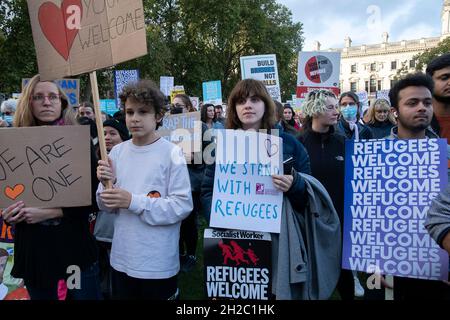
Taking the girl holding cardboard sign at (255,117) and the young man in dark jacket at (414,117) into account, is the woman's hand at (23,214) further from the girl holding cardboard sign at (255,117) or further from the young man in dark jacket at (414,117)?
the young man in dark jacket at (414,117)

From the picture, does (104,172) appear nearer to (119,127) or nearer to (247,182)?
(247,182)

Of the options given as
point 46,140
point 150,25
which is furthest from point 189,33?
point 46,140

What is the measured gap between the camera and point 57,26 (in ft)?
7.07

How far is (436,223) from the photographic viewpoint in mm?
1508

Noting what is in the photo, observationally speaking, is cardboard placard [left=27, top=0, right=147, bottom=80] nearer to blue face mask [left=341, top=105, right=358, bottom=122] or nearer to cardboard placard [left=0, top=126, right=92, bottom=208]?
cardboard placard [left=0, top=126, right=92, bottom=208]

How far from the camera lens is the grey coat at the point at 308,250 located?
202 cm

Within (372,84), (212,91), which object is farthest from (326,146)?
(372,84)

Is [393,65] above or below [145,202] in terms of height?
above

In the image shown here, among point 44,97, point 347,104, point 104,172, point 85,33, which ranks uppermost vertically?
point 85,33

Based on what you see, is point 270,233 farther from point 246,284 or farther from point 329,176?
point 329,176

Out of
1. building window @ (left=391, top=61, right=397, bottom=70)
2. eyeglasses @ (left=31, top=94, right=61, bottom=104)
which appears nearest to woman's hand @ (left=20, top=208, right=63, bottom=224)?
eyeglasses @ (left=31, top=94, right=61, bottom=104)

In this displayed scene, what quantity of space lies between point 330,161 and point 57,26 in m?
2.16

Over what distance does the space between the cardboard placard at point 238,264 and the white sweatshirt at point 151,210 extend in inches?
9.0

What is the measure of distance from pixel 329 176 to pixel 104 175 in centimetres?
180
